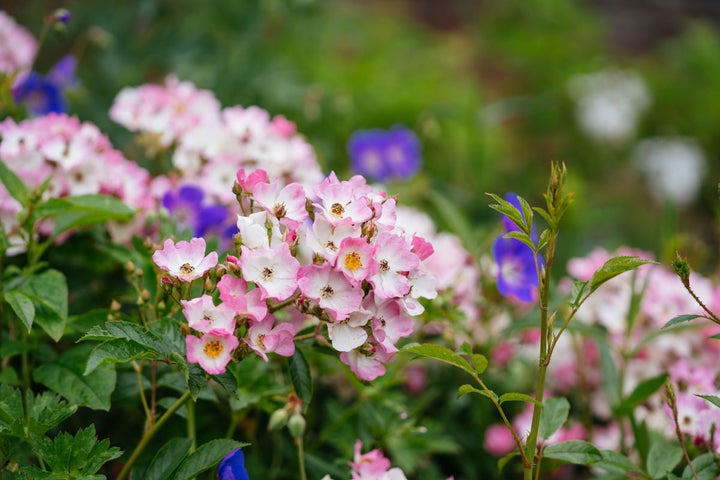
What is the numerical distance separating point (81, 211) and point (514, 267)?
0.71 metres

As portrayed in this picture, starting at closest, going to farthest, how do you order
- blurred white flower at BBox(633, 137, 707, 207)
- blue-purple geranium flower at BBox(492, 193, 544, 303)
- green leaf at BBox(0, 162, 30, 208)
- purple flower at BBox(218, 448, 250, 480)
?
purple flower at BBox(218, 448, 250, 480), green leaf at BBox(0, 162, 30, 208), blue-purple geranium flower at BBox(492, 193, 544, 303), blurred white flower at BBox(633, 137, 707, 207)

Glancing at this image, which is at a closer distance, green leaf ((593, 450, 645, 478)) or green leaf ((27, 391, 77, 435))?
green leaf ((27, 391, 77, 435))

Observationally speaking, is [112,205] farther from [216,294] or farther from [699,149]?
[699,149]

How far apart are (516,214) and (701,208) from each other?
325 cm

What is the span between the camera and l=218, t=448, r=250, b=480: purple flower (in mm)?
821

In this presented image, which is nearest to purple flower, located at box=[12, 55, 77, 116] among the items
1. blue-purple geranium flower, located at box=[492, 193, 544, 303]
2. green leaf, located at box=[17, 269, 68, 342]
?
green leaf, located at box=[17, 269, 68, 342]

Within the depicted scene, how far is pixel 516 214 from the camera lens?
31.2 inches

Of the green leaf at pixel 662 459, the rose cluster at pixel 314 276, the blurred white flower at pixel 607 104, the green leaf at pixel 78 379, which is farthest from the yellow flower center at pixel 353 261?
the blurred white flower at pixel 607 104

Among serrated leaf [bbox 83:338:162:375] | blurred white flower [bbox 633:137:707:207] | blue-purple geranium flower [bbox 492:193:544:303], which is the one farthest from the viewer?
blurred white flower [bbox 633:137:707:207]

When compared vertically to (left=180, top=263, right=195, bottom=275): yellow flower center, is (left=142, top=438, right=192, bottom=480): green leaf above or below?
below

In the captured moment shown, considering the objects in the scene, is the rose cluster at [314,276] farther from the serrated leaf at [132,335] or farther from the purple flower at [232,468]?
the purple flower at [232,468]

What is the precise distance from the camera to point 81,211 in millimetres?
1068

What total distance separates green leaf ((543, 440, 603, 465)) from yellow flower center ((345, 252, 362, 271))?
33 centimetres

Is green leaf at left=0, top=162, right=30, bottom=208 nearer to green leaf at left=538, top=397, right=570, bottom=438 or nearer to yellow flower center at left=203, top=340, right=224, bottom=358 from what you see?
yellow flower center at left=203, top=340, right=224, bottom=358
